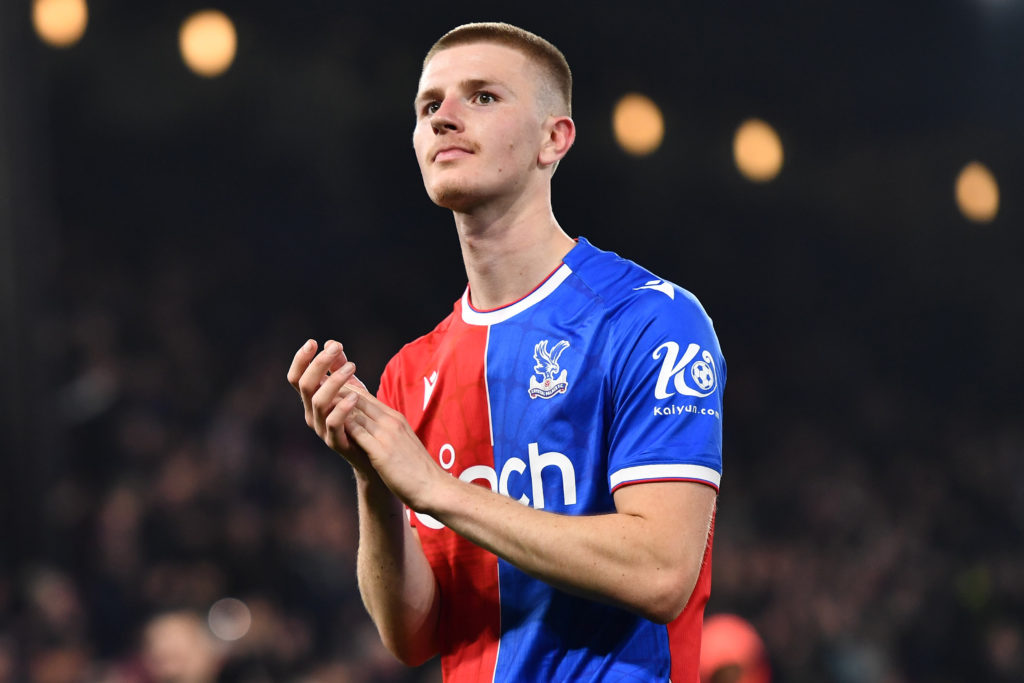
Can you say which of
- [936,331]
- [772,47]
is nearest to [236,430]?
[772,47]

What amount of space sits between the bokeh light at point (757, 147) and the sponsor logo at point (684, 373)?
31.3 feet

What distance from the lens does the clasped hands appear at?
2.18 m

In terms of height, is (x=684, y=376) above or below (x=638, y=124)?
below

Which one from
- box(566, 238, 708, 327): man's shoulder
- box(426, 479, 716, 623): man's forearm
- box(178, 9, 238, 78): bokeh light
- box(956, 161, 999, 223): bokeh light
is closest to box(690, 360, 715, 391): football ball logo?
box(566, 238, 708, 327): man's shoulder

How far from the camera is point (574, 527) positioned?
2158mm

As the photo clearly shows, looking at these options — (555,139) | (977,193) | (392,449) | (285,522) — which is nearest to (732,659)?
(555,139)

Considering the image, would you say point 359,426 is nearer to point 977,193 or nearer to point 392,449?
point 392,449

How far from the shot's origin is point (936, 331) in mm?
12641

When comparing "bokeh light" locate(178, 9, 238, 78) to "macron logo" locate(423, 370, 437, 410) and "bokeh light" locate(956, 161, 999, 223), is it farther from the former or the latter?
"macron logo" locate(423, 370, 437, 410)

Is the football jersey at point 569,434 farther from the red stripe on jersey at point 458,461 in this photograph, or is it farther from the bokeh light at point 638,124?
the bokeh light at point 638,124

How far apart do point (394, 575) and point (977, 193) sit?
441 inches

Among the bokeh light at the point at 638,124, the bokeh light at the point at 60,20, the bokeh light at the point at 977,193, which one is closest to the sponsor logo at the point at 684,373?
the bokeh light at the point at 60,20

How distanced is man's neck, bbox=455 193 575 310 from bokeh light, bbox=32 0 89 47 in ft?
24.1

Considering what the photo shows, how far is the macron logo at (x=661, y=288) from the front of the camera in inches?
95.3
